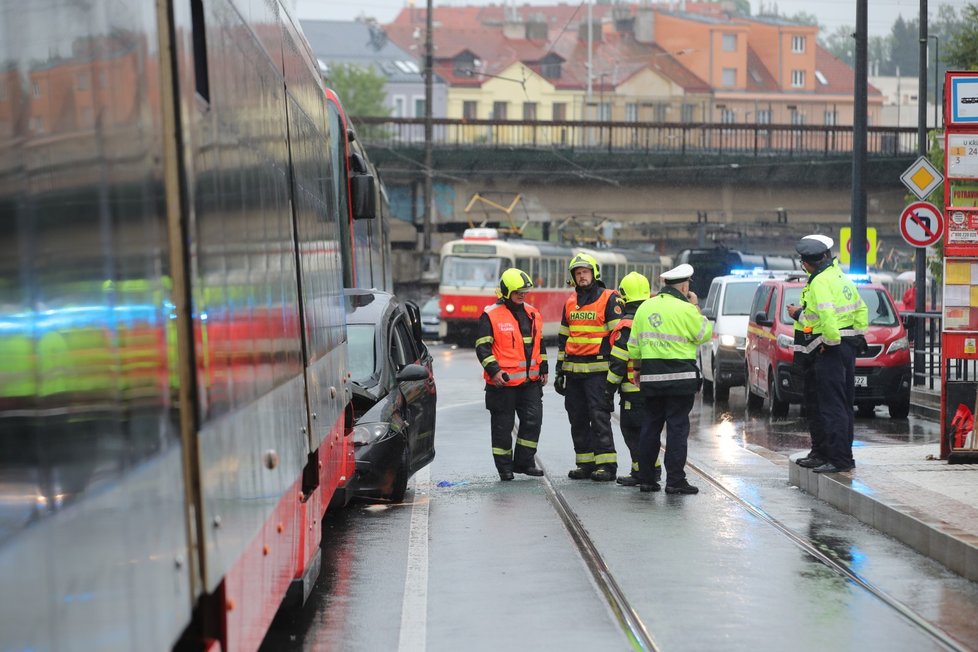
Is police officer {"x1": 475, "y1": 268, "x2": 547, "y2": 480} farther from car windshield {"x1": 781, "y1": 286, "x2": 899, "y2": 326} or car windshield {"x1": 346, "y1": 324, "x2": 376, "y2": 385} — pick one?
car windshield {"x1": 781, "y1": 286, "x2": 899, "y2": 326}

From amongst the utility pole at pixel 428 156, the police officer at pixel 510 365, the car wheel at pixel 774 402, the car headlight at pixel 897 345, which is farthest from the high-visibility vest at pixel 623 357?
the utility pole at pixel 428 156

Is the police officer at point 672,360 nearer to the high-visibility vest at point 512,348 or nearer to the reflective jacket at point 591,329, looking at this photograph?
the reflective jacket at point 591,329

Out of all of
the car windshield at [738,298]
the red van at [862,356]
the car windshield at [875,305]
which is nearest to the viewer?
the red van at [862,356]

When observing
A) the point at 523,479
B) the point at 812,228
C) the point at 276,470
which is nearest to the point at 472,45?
the point at 812,228

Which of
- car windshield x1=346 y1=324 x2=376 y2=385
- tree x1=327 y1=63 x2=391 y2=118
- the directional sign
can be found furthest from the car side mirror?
tree x1=327 y1=63 x2=391 y2=118

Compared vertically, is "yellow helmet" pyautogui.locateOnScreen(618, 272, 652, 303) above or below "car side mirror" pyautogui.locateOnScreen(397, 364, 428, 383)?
above

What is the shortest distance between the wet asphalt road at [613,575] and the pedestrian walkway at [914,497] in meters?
0.12

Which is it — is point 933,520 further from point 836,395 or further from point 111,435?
point 111,435

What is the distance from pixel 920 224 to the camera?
22062 mm

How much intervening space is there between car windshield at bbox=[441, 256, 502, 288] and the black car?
31222mm

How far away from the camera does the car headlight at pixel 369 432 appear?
37.6ft

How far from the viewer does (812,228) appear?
285ft

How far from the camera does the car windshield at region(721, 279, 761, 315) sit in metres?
24.5

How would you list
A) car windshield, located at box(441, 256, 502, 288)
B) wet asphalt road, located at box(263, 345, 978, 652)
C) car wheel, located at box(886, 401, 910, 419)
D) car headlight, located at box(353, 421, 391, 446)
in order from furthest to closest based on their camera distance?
car windshield, located at box(441, 256, 502, 288) → car wheel, located at box(886, 401, 910, 419) → car headlight, located at box(353, 421, 391, 446) → wet asphalt road, located at box(263, 345, 978, 652)
